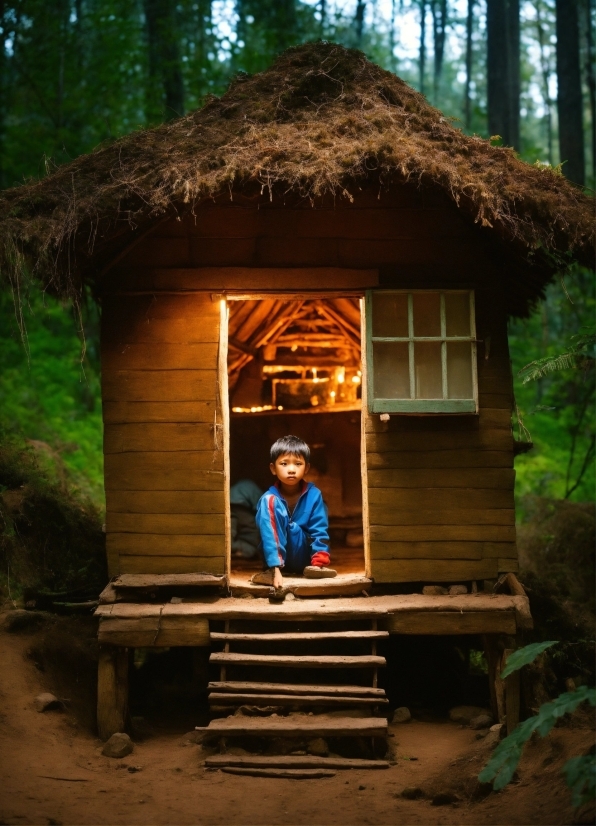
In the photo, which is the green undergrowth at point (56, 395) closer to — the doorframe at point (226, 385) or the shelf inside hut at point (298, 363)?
the shelf inside hut at point (298, 363)

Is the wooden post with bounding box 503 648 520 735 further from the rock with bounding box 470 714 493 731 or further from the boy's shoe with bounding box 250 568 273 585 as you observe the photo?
the boy's shoe with bounding box 250 568 273 585

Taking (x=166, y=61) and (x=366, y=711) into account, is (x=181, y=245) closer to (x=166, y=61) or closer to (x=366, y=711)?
(x=366, y=711)

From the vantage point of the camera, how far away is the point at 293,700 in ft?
19.6

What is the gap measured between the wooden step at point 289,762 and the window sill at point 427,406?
2634mm

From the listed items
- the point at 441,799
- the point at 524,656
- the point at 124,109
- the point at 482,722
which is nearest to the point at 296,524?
the point at 482,722

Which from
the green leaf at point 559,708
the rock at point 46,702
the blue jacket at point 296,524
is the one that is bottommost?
the rock at point 46,702

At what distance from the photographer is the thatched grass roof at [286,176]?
19.9ft

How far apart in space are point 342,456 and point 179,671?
3381 millimetres

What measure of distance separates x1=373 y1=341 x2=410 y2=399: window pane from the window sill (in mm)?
133

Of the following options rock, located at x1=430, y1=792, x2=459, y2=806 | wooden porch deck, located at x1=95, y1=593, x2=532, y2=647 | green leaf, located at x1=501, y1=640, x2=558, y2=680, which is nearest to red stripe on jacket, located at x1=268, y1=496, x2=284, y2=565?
wooden porch deck, located at x1=95, y1=593, x2=532, y2=647

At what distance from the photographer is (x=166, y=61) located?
15.5 metres

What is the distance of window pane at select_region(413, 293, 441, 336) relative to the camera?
22.3 feet

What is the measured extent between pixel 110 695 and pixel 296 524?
2.19m

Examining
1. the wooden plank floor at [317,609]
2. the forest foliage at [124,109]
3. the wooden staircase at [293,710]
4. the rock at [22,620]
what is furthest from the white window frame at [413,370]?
the forest foliage at [124,109]
